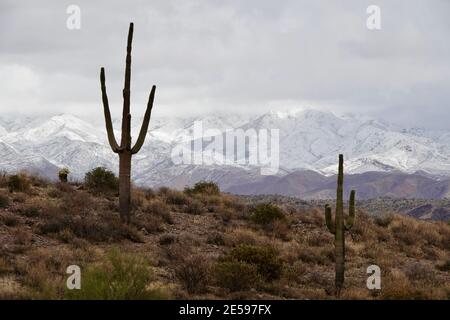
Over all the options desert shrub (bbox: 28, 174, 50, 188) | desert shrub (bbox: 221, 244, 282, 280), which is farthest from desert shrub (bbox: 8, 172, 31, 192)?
desert shrub (bbox: 221, 244, 282, 280)

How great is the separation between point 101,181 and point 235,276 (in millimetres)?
13387

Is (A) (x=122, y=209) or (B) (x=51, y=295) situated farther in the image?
(A) (x=122, y=209)

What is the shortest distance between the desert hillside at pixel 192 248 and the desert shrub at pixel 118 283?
2 centimetres

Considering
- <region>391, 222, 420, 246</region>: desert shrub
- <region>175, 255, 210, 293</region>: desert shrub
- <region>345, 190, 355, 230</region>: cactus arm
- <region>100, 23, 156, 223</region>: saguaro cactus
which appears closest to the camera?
<region>175, 255, 210, 293</region>: desert shrub

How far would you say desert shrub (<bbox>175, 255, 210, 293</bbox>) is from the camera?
15031 millimetres

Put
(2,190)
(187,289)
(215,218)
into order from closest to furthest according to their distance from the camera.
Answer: (187,289), (2,190), (215,218)

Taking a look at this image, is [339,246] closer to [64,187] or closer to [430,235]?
[430,235]

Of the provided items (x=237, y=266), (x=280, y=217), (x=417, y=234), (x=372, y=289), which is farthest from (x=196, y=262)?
(x=417, y=234)

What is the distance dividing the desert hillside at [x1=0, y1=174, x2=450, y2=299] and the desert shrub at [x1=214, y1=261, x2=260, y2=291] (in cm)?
3

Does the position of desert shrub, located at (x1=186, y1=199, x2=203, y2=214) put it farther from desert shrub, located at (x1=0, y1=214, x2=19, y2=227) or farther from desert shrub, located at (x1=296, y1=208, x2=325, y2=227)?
desert shrub, located at (x1=0, y1=214, x2=19, y2=227)

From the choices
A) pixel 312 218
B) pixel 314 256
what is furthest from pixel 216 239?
pixel 312 218

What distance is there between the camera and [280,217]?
26516mm
